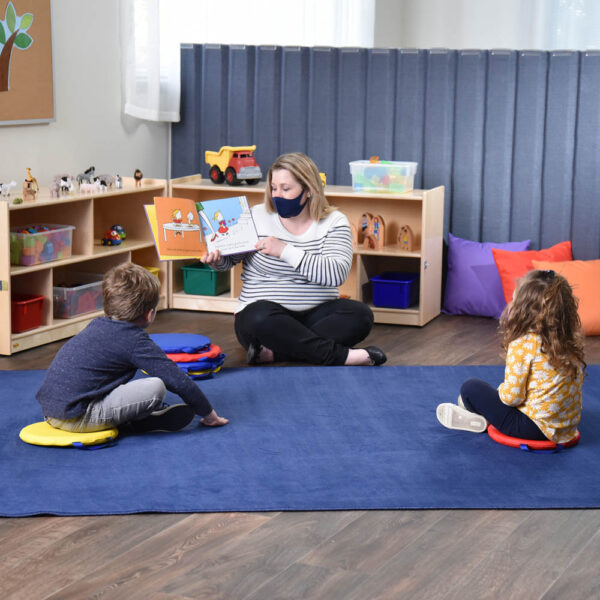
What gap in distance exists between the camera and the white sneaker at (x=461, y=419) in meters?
2.73

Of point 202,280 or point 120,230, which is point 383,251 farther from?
point 120,230

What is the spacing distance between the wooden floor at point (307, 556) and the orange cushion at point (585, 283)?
208cm

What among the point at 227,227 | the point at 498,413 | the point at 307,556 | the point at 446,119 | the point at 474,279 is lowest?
the point at 307,556

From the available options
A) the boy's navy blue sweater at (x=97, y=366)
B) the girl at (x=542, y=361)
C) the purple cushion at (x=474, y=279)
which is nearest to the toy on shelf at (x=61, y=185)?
the boy's navy blue sweater at (x=97, y=366)

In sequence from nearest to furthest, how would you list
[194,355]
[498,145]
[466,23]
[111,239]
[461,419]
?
[461,419] → [194,355] → [111,239] → [498,145] → [466,23]

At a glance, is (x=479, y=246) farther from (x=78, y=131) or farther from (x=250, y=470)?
(x=250, y=470)

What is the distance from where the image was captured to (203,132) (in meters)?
5.02

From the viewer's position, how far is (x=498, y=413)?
2.63 m

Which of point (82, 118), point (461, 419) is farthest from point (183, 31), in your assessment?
point (461, 419)

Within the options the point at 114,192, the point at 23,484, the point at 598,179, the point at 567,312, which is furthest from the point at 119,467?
the point at 598,179

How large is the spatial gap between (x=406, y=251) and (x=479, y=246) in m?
0.43

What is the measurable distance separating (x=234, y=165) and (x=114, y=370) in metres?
2.16

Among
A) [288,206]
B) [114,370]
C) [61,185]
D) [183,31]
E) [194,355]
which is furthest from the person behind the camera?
[183,31]

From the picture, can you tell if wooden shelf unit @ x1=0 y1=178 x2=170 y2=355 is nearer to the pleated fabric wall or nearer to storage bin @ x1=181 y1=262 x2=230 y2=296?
storage bin @ x1=181 y1=262 x2=230 y2=296
